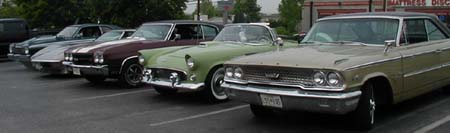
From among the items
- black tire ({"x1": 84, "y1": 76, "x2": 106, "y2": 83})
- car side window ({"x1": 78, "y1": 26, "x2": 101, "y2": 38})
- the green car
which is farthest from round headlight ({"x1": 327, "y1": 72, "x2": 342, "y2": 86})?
car side window ({"x1": 78, "y1": 26, "x2": 101, "y2": 38})

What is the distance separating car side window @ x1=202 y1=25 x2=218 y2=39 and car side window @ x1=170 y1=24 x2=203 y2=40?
112 millimetres

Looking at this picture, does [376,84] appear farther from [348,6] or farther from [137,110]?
[348,6]

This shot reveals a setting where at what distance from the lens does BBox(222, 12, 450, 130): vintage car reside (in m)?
5.64

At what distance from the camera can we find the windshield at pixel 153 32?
431 inches

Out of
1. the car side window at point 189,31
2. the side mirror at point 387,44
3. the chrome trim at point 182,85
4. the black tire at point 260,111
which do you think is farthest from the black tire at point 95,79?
the side mirror at point 387,44

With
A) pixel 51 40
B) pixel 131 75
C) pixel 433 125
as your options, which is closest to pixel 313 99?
pixel 433 125

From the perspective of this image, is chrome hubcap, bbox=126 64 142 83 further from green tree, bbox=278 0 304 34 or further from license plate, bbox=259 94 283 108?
green tree, bbox=278 0 304 34

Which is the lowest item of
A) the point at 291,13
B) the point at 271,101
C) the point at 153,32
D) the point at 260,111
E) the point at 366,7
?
the point at 260,111

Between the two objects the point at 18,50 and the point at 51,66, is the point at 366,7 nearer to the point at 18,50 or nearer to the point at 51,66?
the point at 18,50

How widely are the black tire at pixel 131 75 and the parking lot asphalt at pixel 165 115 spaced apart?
14.9 inches

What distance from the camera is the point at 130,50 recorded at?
1038 centimetres

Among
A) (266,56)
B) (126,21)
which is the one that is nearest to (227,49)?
(266,56)

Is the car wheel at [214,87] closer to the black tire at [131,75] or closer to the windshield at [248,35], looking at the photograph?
the windshield at [248,35]

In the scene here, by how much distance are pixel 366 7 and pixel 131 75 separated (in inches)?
1255
